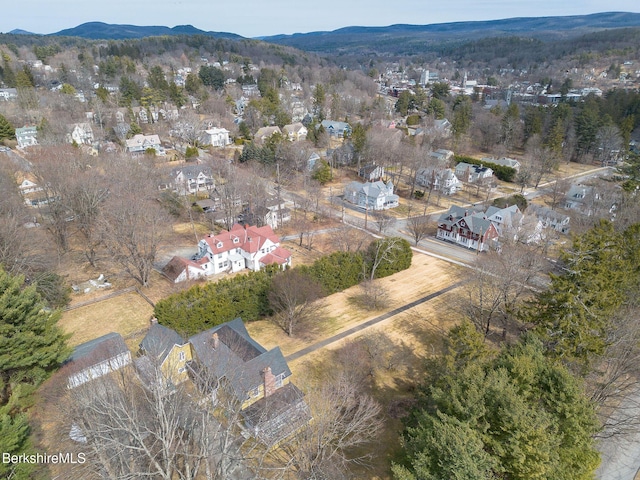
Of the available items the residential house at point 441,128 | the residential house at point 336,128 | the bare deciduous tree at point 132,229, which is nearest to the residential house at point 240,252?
the bare deciduous tree at point 132,229

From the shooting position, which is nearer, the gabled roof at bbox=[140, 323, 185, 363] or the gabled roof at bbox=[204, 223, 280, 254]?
the gabled roof at bbox=[140, 323, 185, 363]

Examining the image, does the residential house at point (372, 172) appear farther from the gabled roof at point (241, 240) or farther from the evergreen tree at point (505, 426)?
the evergreen tree at point (505, 426)

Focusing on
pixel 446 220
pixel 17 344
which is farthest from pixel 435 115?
pixel 17 344

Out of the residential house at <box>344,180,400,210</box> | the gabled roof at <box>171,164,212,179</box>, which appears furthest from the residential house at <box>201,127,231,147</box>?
the residential house at <box>344,180,400,210</box>

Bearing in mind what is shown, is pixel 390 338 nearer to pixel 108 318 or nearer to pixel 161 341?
pixel 161 341

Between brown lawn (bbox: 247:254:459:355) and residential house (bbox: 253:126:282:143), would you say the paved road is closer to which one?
brown lawn (bbox: 247:254:459:355)

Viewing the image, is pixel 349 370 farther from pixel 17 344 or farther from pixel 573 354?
pixel 17 344
